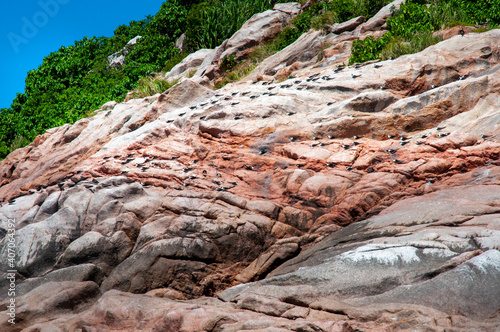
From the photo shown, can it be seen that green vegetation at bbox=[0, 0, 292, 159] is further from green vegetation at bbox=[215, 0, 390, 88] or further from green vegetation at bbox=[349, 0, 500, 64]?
green vegetation at bbox=[349, 0, 500, 64]

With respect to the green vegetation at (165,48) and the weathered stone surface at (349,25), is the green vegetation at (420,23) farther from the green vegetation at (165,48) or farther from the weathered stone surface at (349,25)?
the weathered stone surface at (349,25)

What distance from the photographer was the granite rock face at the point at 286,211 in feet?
21.7

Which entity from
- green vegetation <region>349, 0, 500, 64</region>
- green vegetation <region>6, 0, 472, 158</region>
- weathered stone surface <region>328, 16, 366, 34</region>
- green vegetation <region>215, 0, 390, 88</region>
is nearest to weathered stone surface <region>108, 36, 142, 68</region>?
green vegetation <region>6, 0, 472, 158</region>

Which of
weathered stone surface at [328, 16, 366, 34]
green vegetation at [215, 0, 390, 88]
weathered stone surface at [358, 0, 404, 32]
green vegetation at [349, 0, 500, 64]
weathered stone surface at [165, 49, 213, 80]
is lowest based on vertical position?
green vegetation at [349, 0, 500, 64]

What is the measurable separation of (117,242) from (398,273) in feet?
21.1

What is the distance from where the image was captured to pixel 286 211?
10625mm

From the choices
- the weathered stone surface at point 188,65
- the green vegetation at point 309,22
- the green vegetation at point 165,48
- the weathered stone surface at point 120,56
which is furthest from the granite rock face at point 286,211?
the weathered stone surface at point 120,56

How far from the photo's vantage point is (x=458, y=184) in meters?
9.84

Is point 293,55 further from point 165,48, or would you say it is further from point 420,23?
Answer: point 165,48

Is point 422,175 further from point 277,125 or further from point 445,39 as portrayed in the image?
point 445,39

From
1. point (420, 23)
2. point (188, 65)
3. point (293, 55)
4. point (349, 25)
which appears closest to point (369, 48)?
point (420, 23)

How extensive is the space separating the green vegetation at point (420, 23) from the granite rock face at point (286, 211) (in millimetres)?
1420

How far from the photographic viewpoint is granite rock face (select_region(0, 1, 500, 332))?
260 inches

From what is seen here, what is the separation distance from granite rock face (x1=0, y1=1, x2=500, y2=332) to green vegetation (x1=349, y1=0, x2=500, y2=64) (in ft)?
4.66
